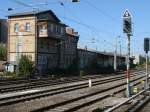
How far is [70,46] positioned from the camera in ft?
268

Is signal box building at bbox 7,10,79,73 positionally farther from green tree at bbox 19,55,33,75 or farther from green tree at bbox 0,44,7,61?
green tree at bbox 0,44,7,61

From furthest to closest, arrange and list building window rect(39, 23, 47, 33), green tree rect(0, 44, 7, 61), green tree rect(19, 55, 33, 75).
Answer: green tree rect(0, 44, 7, 61)
building window rect(39, 23, 47, 33)
green tree rect(19, 55, 33, 75)

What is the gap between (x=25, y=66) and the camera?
5728cm

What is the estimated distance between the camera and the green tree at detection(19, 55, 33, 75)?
57.3 m

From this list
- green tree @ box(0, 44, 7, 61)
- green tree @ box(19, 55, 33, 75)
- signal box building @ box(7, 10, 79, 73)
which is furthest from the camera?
green tree @ box(0, 44, 7, 61)

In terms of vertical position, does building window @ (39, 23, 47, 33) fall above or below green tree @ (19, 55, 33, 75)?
above

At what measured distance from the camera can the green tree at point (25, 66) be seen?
57.3 m

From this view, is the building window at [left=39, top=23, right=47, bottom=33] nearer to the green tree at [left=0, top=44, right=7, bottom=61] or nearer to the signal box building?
the signal box building

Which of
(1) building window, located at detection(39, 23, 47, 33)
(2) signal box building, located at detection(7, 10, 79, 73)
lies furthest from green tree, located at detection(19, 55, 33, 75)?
(1) building window, located at detection(39, 23, 47, 33)

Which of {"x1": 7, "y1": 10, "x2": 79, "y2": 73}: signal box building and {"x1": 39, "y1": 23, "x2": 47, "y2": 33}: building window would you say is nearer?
{"x1": 7, "y1": 10, "x2": 79, "y2": 73}: signal box building

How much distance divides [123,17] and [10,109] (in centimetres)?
844

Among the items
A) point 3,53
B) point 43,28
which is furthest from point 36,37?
point 3,53

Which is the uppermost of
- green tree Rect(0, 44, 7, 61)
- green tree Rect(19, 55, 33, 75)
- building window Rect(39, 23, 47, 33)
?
building window Rect(39, 23, 47, 33)

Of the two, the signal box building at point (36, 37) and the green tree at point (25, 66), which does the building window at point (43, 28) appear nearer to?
the signal box building at point (36, 37)
